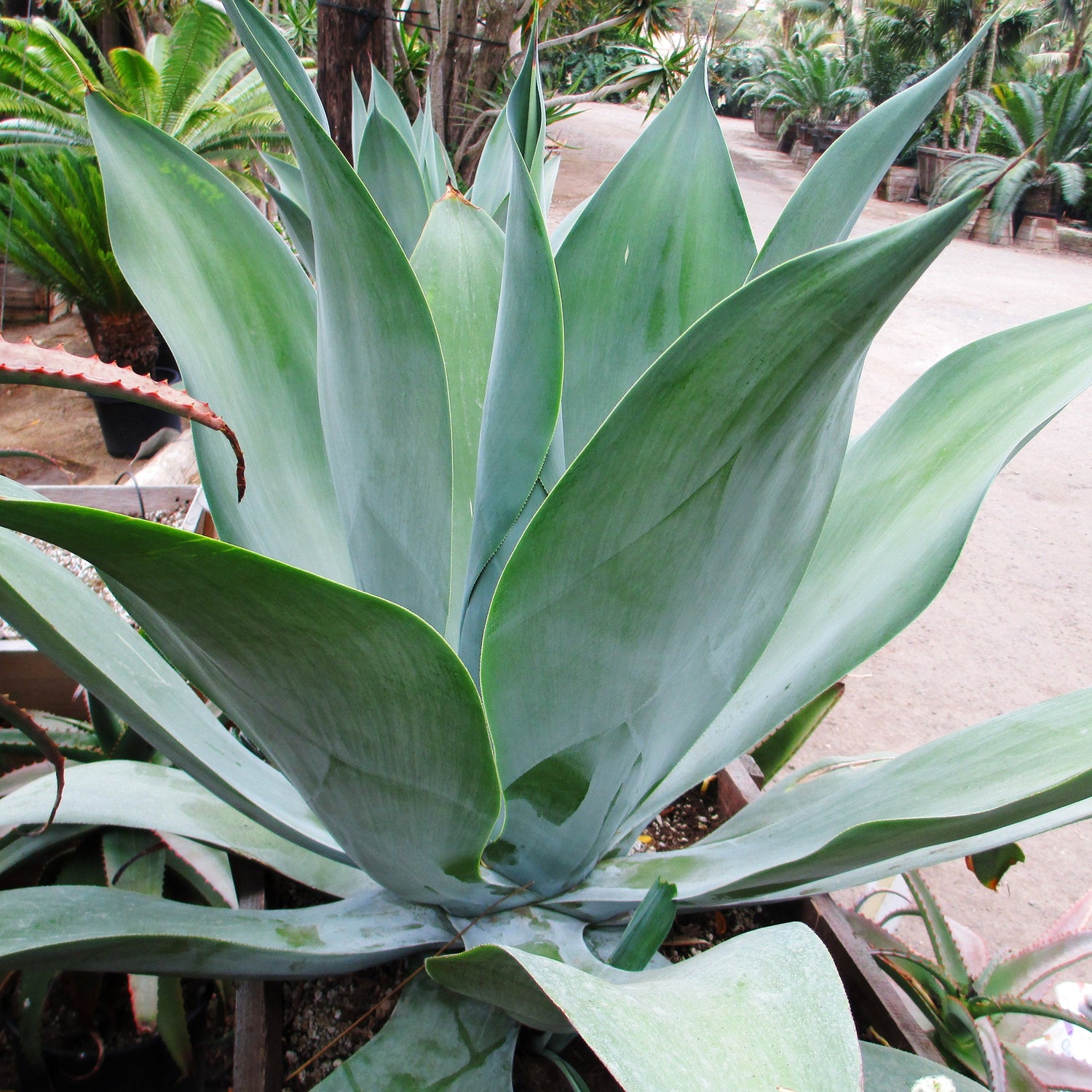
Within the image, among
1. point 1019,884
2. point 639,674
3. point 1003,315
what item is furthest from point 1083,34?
point 639,674

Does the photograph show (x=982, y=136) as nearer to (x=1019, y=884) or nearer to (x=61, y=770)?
(x=1019, y=884)

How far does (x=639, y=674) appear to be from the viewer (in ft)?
1.34

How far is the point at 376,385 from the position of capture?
44 centimetres

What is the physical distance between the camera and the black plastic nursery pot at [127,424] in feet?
8.40

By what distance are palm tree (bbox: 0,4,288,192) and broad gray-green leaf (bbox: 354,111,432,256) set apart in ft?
9.46

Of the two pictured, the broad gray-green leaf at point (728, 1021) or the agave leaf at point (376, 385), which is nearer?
the broad gray-green leaf at point (728, 1021)

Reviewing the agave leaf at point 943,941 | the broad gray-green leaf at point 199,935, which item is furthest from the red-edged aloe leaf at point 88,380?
the agave leaf at point 943,941

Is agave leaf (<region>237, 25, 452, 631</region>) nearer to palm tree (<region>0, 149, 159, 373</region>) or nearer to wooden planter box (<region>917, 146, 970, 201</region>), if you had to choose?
palm tree (<region>0, 149, 159, 373</region>)

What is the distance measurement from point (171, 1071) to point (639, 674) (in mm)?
751

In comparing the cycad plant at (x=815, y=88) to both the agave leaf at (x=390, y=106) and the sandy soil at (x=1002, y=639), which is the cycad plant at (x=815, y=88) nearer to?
the sandy soil at (x=1002, y=639)

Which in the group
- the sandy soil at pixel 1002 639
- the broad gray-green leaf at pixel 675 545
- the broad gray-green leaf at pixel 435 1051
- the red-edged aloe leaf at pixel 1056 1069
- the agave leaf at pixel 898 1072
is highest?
the broad gray-green leaf at pixel 675 545

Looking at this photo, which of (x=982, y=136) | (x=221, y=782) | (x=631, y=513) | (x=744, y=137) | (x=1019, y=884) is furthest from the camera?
(x=744, y=137)

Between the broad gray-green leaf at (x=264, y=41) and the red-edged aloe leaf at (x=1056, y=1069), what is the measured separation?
87 centimetres

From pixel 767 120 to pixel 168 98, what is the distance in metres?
14.4
